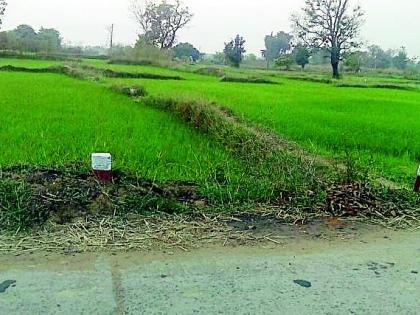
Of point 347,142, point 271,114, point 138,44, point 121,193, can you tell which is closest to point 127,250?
point 121,193

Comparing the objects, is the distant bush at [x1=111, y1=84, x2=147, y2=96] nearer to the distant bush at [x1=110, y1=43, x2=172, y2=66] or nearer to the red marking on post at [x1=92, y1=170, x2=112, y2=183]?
the red marking on post at [x1=92, y1=170, x2=112, y2=183]

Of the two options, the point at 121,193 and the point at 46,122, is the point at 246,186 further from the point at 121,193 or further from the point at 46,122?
the point at 46,122

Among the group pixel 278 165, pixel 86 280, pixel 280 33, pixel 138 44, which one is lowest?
pixel 86 280

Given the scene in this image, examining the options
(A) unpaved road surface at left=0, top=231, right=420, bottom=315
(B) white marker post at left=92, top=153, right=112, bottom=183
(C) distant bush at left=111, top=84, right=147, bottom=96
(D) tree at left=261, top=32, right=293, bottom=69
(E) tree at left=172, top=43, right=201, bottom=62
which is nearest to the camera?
(A) unpaved road surface at left=0, top=231, right=420, bottom=315

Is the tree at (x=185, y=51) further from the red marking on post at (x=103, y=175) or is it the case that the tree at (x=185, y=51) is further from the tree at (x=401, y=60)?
the red marking on post at (x=103, y=175)

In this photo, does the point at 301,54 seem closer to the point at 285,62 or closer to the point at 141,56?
the point at 285,62

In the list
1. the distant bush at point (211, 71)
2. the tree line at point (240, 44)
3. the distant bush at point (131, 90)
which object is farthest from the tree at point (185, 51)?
the distant bush at point (131, 90)

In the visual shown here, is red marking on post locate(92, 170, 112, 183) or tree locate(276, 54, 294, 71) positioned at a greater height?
tree locate(276, 54, 294, 71)

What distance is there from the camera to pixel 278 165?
4.26 metres

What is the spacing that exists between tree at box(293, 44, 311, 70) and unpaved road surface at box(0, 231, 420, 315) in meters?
37.5

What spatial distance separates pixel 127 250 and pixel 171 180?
1.34 m

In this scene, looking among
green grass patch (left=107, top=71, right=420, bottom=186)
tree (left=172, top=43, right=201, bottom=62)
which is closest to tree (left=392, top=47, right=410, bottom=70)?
tree (left=172, top=43, right=201, bottom=62)

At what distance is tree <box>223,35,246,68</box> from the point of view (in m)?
41.2

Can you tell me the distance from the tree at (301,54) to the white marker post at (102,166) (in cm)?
3699
